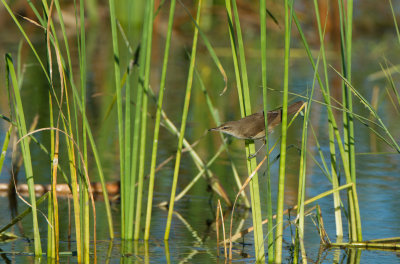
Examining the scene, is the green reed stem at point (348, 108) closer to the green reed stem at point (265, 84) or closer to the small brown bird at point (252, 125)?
the small brown bird at point (252, 125)

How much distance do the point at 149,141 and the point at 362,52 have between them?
259 inches

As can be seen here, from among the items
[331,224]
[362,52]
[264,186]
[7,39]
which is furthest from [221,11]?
[331,224]

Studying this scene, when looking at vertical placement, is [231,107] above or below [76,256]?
above

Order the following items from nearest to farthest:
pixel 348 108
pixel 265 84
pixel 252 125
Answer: pixel 265 84, pixel 252 125, pixel 348 108

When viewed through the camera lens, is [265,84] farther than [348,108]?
No

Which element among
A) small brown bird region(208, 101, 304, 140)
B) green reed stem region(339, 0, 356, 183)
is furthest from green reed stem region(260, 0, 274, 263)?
green reed stem region(339, 0, 356, 183)

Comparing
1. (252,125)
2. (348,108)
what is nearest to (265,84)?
(252,125)

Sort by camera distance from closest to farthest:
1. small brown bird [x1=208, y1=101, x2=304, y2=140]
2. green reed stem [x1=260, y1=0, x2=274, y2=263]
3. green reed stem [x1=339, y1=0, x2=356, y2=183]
A: green reed stem [x1=260, y1=0, x2=274, y2=263] < small brown bird [x1=208, y1=101, x2=304, y2=140] < green reed stem [x1=339, y1=0, x2=356, y2=183]

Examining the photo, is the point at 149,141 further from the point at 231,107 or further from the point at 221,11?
the point at 221,11

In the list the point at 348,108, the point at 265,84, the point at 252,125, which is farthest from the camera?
the point at 348,108

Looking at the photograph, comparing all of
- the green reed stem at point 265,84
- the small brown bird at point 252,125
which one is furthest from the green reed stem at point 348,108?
the green reed stem at point 265,84

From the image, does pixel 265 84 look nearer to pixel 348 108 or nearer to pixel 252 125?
pixel 252 125

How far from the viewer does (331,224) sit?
4.03 meters

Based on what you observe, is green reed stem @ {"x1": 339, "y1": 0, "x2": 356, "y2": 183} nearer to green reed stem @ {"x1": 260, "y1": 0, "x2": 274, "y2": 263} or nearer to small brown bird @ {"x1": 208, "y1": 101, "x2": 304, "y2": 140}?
small brown bird @ {"x1": 208, "y1": 101, "x2": 304, "y2": 140}
